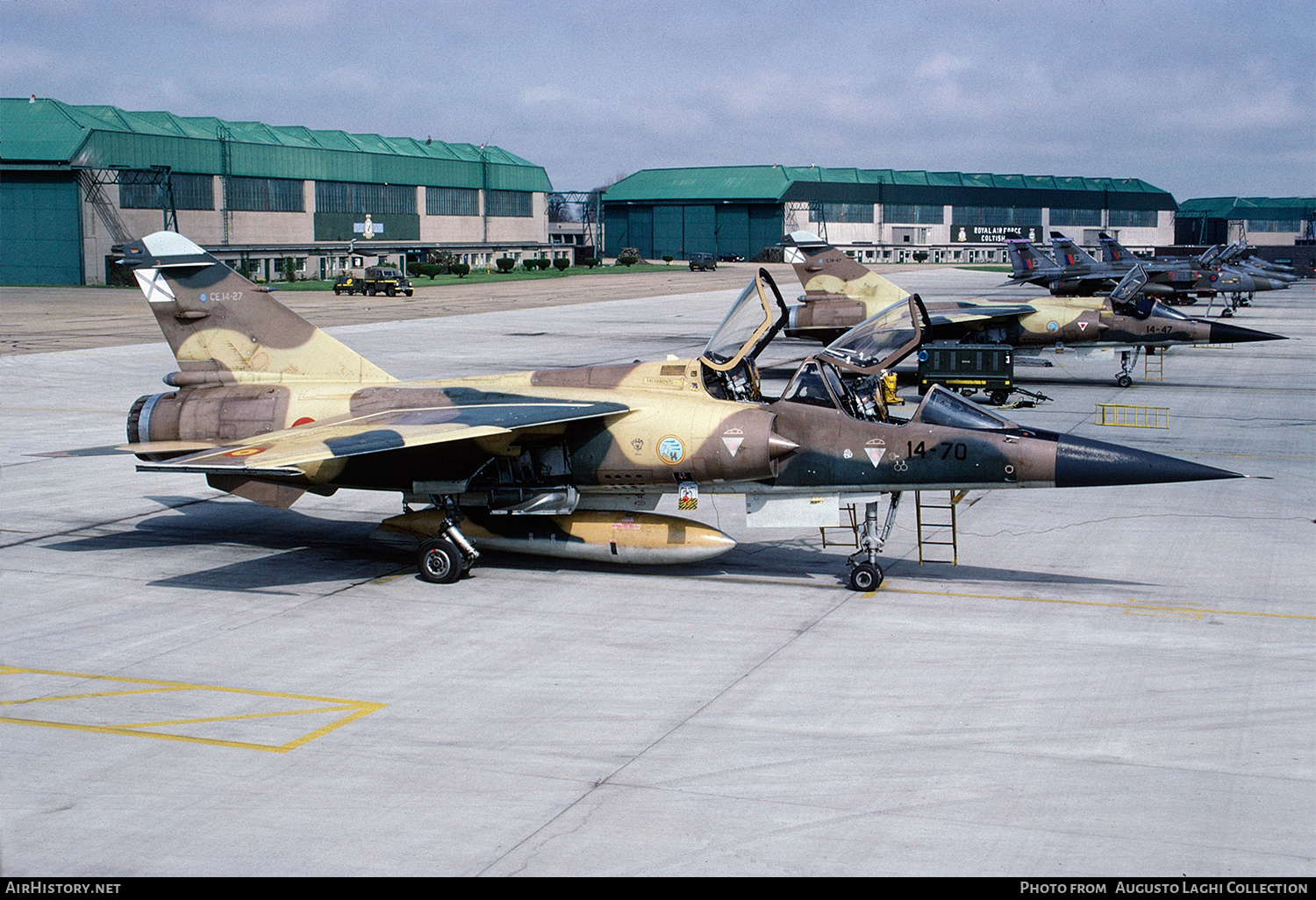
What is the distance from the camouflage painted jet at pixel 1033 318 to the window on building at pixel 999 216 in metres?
128

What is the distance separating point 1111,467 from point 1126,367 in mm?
23851

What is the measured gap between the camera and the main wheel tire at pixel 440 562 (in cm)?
1447

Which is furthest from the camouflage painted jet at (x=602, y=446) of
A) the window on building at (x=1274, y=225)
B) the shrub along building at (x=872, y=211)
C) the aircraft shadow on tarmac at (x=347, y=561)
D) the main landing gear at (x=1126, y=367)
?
the window on building at (x=1274, y=225)

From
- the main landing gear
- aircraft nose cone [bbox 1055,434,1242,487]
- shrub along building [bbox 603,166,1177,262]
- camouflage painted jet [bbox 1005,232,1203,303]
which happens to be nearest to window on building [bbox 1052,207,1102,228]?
shrub along building [bbox 603,166,1177,262]

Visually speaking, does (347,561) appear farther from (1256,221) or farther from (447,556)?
(1256,221)

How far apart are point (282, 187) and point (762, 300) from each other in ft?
292

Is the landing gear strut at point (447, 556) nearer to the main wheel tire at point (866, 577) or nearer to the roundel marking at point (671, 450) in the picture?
the roundel marking at point (671, 450)

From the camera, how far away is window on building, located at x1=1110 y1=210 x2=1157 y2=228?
165375mm

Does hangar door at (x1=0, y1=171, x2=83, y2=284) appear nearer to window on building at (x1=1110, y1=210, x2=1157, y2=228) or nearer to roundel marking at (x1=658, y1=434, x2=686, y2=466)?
roundel marking at (x1=658, y1=434, x2=686, y2=466)

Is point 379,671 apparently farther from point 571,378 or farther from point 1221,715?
point 1221,715

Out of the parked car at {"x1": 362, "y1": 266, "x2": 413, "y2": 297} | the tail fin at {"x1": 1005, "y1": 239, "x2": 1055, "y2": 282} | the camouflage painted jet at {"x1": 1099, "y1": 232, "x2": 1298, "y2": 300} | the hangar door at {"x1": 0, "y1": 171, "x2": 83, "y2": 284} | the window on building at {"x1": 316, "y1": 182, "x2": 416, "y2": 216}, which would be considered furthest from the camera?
the window on building at {"x1": 316, "y1": 182, "x2": 416, "y2": 216}

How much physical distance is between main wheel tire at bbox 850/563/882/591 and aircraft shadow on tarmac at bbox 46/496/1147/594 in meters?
0.53

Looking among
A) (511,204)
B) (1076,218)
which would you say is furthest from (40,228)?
(1076,218)

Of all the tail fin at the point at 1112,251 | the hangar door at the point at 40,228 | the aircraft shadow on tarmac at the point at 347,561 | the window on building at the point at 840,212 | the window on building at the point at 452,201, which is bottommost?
the aircraft shadow on tarmac at the point at 347,561
